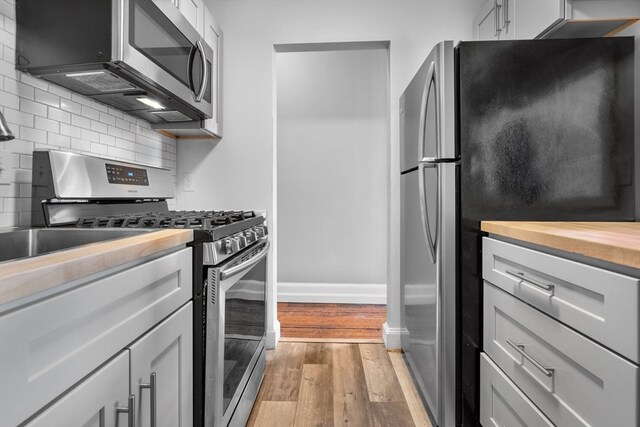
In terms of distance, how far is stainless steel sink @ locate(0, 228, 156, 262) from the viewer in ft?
3.62

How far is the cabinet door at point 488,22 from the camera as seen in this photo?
197cm

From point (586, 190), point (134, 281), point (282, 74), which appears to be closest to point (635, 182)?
point (586, 190)

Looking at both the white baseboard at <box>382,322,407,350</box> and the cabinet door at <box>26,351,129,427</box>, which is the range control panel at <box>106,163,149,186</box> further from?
the white baseboard at <box>382,322,407,350</box>

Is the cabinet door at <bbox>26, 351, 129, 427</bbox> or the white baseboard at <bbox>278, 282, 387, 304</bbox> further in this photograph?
the white baseboard at <bbox>278, 282, 387, 304</bbox>

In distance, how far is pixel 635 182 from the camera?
55.9 inches

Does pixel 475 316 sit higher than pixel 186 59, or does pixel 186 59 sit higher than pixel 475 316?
pixel 186 59

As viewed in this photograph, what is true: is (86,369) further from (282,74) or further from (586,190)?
(282,74)

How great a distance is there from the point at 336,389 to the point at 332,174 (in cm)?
207

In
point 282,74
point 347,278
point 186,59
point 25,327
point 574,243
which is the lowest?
point 347,278

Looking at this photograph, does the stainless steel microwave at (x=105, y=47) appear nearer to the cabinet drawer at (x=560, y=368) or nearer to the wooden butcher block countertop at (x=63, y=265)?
the wooden butcher block countertop at (x=63, y=265)

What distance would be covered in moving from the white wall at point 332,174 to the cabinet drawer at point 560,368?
2161 millimetres

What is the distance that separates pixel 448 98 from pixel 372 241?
2136 millimetres

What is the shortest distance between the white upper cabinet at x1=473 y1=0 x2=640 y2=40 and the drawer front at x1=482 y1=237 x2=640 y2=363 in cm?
99

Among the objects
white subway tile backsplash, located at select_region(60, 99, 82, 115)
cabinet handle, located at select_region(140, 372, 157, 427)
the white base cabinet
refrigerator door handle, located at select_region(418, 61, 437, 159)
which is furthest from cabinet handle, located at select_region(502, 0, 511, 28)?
cabinet handle, located at select_region(140, 372, 157, 427)
